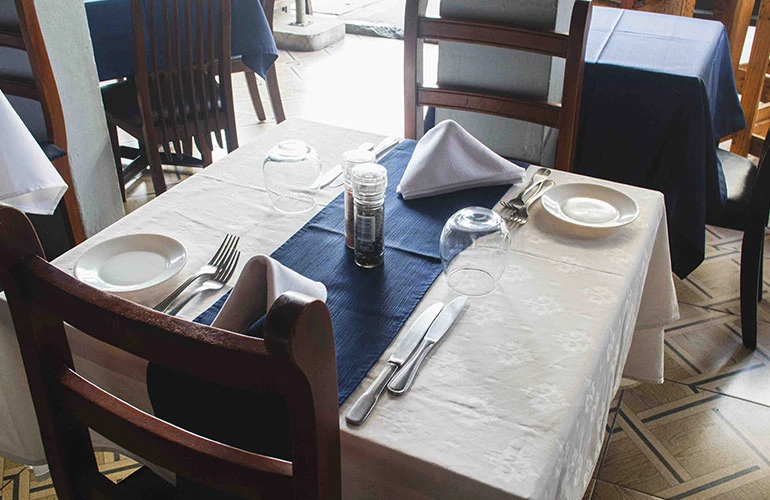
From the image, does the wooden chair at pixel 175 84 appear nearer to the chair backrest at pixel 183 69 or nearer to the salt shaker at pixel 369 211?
the chair backrest at pixel 183 69

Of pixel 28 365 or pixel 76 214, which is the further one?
pixel 76 214

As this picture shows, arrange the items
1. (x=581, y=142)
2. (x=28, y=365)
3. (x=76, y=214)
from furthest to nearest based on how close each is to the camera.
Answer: (x=76, y=214), (x=581, y=142), (x=28, y=365)

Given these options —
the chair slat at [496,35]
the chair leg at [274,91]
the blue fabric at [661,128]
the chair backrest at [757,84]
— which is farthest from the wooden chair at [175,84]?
the chair backrest at [757,84]

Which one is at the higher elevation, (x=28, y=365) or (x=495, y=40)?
(x=495, y=40)

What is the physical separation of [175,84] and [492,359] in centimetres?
180

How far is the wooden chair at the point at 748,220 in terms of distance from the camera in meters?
1.76

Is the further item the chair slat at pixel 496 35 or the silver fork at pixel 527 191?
the chair slat at pixel 496 35

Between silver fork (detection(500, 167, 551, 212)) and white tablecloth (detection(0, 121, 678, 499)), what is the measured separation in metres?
0.03

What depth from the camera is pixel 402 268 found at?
1056mm

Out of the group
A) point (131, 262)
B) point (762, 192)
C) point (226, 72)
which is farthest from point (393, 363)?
point (226, 72)

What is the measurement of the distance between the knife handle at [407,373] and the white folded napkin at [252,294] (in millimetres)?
167

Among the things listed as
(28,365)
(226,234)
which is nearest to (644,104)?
(226,234)

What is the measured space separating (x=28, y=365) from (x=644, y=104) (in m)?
1.62

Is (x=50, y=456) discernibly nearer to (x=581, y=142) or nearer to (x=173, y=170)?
(x=581, y=142)
